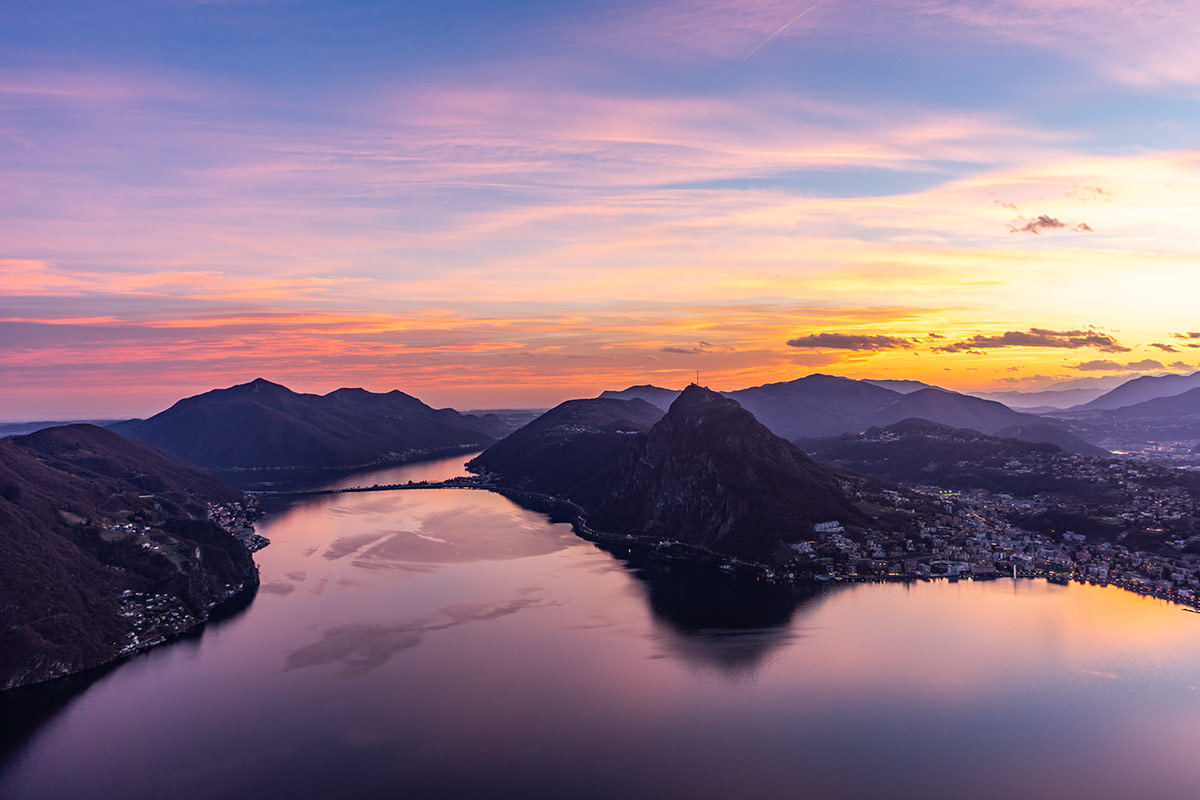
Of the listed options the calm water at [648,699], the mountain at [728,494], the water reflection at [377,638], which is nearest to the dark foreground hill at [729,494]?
the mountain at [728,494]

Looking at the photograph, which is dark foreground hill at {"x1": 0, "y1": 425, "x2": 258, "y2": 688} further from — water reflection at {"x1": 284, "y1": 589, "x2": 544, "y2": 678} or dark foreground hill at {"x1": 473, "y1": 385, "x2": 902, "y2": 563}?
dark foreground hill at {"x1": 473, "y1": 385, "x2": 902, "y2": 563}

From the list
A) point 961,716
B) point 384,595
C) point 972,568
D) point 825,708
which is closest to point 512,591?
point 384,595

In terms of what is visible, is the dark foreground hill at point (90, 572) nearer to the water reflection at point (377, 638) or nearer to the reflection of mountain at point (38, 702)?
the reflection of mountain at point (38, 702)

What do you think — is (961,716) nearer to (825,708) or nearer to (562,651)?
(825,708)

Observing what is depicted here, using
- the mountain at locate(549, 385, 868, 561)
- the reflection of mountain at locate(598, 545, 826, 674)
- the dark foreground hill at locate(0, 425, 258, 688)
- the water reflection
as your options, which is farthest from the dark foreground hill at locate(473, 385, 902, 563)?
the dark foreground hill at locate(0, 425, 258, 688)

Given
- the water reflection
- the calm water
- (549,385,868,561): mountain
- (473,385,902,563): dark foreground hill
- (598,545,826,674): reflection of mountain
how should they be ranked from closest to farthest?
the calm water < the water reflection < (598,545,826,674): reflection of mountain < (473,385,902,563): dark foreground hill < (549,385,868,561): mountain

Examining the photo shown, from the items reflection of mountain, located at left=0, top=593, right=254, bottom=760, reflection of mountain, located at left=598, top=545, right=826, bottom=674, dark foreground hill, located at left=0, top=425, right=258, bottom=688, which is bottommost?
reflection of mountain, located at left=598, top=545, right=826, bottom=674
